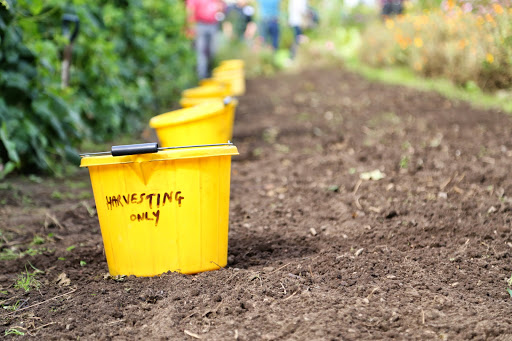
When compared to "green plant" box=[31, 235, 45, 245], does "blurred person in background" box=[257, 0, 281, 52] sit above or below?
above

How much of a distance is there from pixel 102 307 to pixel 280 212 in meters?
1.27

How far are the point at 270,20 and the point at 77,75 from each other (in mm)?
11578

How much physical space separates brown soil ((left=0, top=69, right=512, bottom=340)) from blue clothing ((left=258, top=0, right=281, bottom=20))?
35.9ft

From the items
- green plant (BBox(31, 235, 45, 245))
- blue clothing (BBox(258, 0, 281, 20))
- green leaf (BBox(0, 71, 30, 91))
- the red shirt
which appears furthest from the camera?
blue clothing (BBox(258, 0, 281, 20))

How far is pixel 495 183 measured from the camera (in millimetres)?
3203

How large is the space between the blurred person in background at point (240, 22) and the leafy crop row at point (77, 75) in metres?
8.14

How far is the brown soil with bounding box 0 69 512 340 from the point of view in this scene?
177 cm

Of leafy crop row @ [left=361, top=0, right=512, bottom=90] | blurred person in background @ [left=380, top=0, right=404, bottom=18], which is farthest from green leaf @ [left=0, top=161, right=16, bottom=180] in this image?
blurred person in background @ [left=380, top=0, right=404, bottom=18]

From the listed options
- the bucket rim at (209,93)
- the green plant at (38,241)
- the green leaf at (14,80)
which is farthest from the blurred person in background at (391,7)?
the green plant at (38,241)

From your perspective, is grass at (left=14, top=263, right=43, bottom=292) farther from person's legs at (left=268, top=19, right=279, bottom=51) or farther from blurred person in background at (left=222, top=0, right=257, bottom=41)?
person's legs at (left=268, top=19, right=279, bottom=51)

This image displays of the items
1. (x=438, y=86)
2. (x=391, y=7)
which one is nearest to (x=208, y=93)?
(x=438, y=86)

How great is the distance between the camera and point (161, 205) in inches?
79.5

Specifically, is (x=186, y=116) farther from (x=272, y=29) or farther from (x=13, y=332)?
(x=272, y=29)

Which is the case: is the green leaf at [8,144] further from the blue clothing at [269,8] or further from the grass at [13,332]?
the blue clothing at [269,8]
